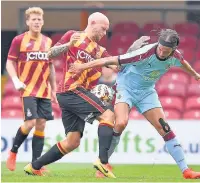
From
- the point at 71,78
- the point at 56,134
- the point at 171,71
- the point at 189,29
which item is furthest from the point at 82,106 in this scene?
the point at 189,29

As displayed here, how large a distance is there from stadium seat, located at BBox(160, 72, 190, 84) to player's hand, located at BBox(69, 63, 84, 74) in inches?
285

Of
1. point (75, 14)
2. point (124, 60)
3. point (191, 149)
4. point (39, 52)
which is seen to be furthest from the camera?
point (75, 14)

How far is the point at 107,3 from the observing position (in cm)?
2083

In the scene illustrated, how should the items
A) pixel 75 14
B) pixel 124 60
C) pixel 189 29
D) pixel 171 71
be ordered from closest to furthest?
pixel 124 60 → pixel 171 71 → pixel 189 29 → pixel 75 14

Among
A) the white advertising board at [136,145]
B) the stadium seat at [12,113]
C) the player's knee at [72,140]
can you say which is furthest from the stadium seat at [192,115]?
the player's knee at [72,140]

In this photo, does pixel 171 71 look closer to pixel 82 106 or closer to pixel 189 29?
pixel 189 29

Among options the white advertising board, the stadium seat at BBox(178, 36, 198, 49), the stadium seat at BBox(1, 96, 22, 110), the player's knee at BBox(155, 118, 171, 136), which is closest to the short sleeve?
the player's knee at BBox(155, 118, 171, 136)

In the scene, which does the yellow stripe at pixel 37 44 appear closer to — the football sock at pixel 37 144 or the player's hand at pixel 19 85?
the player's hand at pixel 19 85

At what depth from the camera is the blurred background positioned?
56.1 ft

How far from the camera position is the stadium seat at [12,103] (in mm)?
17375

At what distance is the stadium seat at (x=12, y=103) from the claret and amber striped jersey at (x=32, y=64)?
490cm

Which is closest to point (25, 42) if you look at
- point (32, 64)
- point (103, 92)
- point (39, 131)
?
point (32, 64)

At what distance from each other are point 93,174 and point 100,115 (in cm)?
115

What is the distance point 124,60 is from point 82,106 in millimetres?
702
